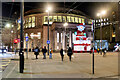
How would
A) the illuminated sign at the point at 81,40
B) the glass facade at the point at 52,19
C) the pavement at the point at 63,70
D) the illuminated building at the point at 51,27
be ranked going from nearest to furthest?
the pavement at the point at 63,70 → the illuminated sign at the point at 81,40 → the illuminated building at the point at 51,27 → the glass facade at the point at 52,19

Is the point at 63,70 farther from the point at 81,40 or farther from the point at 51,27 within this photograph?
the point at 51,27

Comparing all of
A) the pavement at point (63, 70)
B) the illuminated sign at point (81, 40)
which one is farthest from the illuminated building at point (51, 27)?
the pavement at point (63, 70)

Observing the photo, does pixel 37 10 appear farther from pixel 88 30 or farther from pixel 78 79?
pixel 78 79

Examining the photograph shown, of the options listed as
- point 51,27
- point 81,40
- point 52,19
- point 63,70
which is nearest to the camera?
point 63,70

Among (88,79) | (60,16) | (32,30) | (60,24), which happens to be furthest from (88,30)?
(88,79)

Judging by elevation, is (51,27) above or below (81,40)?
above

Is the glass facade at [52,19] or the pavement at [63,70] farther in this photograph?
the glass facade at [52,19]

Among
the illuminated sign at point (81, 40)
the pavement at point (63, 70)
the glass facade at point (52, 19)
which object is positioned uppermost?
the glass facade at point (52, 19)

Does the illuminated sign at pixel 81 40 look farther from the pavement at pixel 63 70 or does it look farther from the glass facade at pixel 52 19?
the pavement at pixel 63 70

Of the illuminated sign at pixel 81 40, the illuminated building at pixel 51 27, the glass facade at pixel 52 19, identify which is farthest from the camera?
the glass facade at pixel 52 19

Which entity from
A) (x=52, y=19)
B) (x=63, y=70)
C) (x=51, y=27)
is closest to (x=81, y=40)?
(x=51, y=27)

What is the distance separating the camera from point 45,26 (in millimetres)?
59875

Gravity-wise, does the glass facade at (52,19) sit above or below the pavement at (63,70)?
above

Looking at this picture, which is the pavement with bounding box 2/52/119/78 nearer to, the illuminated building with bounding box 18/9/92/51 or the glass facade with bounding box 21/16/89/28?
the illuminated building with bounding box 18/9/92/51
